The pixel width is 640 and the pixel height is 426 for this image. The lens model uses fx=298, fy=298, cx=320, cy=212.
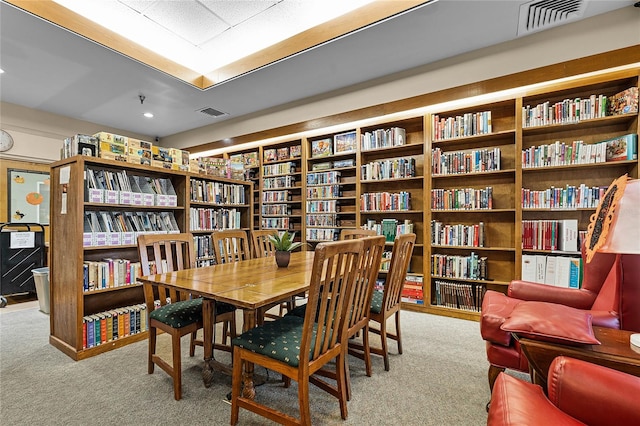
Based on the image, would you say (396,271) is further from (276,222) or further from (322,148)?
(276,222)

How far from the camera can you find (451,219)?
364 centimetres

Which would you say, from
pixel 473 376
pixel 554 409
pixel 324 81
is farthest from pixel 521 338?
pixel 324 81

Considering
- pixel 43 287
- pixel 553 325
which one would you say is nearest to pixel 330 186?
pixel 553 325

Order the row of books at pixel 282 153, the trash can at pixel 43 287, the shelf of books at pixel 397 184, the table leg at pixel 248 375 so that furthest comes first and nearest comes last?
the row of books at pixel 282 153 → the shelf of books at pixel 397 184 → the trash can at pixel 43 287 → the table leg at pixel 248 375

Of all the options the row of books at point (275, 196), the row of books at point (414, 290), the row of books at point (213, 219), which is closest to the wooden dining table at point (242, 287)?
the row of books at point (213, 219)

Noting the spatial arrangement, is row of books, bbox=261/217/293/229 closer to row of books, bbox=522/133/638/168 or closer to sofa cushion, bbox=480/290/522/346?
row of books, bbox=522/133/638/168

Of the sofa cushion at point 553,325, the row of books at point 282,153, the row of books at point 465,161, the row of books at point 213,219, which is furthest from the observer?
the row of books at point 282,153

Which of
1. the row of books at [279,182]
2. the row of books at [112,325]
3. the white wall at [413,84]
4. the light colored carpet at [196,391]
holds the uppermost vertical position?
the white wall at [413,84]

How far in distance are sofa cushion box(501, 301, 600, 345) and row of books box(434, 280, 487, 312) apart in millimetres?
2156

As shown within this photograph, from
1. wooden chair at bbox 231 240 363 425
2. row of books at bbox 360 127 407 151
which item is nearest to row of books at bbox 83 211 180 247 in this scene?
wooden chair at bbox 231 240 363 425

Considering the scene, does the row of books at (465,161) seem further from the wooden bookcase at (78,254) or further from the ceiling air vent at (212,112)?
the ceiling air vent at (212,112)

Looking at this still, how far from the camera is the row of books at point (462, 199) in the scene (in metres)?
3.29

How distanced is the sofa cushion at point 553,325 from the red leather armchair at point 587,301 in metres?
0.26

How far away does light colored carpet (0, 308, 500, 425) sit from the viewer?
1.65m
